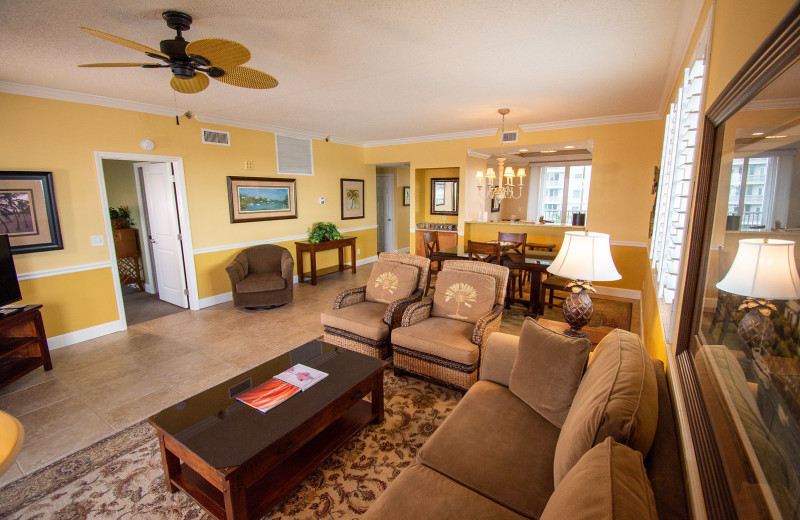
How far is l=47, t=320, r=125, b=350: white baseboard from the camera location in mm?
3829

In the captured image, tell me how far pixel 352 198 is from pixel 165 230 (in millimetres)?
3509

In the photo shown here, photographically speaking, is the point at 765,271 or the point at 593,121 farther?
the point at 593,121

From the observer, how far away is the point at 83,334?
13.2 ft

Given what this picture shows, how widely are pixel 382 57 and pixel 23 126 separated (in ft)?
12.0

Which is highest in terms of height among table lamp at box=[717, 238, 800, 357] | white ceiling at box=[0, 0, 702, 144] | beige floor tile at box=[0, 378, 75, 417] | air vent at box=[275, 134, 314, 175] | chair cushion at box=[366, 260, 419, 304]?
white ceiling at box=[0, 0, 702, 144]

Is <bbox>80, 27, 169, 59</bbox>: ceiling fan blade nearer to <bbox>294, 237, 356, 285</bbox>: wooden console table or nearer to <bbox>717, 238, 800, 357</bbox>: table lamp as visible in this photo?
<bbox>717, 238, 800, 357</bbox>: table lamp

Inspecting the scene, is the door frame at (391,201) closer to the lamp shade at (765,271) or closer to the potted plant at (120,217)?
the potted plant at (120,217)

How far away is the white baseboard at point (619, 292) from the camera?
533 centimetres

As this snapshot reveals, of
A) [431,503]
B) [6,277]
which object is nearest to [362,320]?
[431,503]

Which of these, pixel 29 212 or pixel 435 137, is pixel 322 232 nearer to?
pixel 435 137

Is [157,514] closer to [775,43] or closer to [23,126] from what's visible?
[775,43]

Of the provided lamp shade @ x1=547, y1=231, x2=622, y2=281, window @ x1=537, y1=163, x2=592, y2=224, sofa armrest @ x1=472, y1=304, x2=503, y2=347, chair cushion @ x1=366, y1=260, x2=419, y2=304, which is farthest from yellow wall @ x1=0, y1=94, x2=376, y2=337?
window @ x1=537, y1=163, x2=592, y2=224

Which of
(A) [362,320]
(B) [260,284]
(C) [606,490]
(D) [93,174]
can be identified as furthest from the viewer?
(B) [260,284]

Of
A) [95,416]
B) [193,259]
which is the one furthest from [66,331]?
[95,416]
